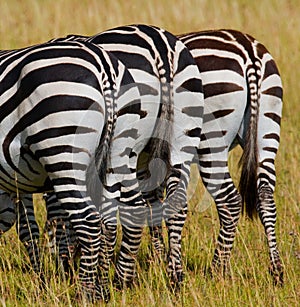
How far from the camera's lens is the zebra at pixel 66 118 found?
473 centimetres

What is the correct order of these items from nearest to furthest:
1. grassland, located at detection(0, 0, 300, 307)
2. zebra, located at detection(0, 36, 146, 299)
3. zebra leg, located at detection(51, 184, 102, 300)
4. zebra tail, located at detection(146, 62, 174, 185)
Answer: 1. zebra, located at detection(0, 36, 146, 299)
2. zebra leg, located at detection(51, 184, 102, 300)
3. grassland, located at detection(0, 0, 300, 307)
4. zebra tail, located at detection(146, 62, 174, 185)

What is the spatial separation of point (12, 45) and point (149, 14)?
125 inches

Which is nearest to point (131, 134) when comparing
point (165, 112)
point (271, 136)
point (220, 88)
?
point (165, 112)

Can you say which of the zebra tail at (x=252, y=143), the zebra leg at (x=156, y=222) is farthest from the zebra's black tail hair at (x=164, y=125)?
the zebra tail at (x=252, y=143)

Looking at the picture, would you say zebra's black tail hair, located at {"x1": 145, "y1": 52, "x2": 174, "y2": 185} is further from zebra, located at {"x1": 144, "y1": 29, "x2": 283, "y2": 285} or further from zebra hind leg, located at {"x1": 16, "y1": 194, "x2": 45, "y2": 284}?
zebra hind leg, located at {"x1": 16, "y1": 194, "x2": 45, "y2": 284}

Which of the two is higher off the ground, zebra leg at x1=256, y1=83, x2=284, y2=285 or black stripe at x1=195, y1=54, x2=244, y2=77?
black stripe at x1=195, y1=54, x2=244, y2=77

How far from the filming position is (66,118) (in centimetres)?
471

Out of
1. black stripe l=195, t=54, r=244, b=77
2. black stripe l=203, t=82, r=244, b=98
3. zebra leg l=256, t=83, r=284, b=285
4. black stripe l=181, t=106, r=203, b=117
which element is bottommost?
zebra leg l=256, t=83, r=284, b=285

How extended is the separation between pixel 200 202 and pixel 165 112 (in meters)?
2.39

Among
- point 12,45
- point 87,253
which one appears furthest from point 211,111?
point 12,45

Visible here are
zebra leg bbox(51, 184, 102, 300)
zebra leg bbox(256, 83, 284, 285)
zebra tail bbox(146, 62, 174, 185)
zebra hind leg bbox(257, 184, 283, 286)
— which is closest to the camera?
zebra leg bbox(51, 184, 102, 300)

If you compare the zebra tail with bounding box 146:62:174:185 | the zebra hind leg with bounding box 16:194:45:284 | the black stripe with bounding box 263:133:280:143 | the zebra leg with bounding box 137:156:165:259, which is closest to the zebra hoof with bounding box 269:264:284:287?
the zebra leg with bounding box 137:156:165:259

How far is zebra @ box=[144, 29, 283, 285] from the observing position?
20.0 ft

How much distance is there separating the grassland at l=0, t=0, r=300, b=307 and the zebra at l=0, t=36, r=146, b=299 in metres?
0.64
